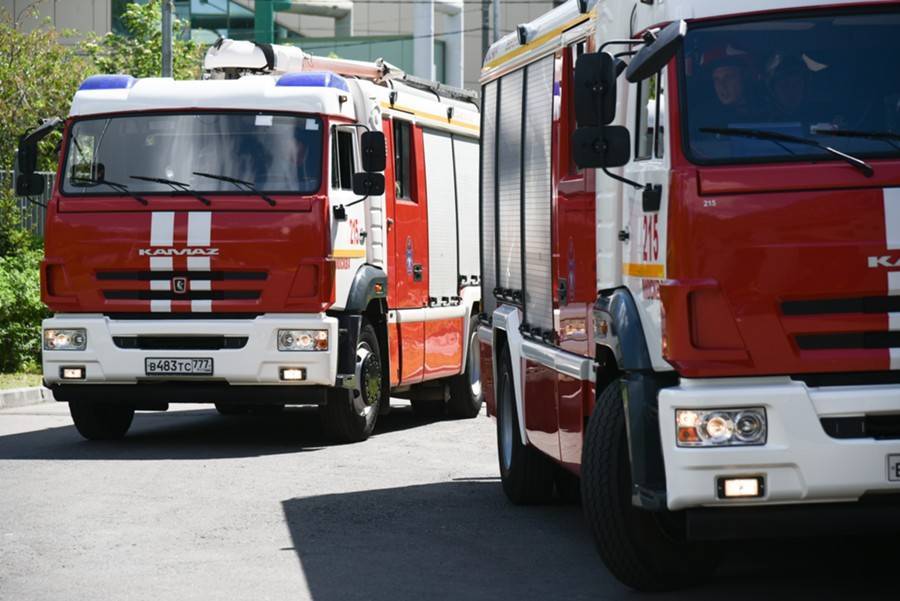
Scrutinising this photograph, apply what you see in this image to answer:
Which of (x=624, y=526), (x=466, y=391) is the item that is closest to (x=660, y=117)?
(x=624, y=526)

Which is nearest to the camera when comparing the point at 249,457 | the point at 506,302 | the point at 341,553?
the point at 341,553

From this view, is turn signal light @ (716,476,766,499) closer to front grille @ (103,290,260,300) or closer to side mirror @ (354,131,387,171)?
front grille @ (103,290,260,300)

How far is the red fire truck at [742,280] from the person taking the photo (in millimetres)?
7082

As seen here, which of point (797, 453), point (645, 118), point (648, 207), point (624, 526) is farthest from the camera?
point (645, 118)

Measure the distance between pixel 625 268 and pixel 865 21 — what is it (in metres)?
1.51

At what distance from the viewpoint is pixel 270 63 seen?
1638 centimetres

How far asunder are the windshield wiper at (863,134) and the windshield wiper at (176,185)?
768 centimetres

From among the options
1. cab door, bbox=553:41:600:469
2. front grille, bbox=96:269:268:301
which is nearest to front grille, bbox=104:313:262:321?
front grille, bbox=96:269:268:301

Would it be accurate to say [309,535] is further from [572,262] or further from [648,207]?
[648,207]

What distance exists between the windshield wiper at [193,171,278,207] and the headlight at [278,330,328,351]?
1018 mm

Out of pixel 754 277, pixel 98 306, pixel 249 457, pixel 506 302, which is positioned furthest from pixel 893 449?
pixel 98 306

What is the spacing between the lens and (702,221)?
23.8 ft

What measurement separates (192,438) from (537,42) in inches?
247

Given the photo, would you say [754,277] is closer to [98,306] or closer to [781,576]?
[781,576]
